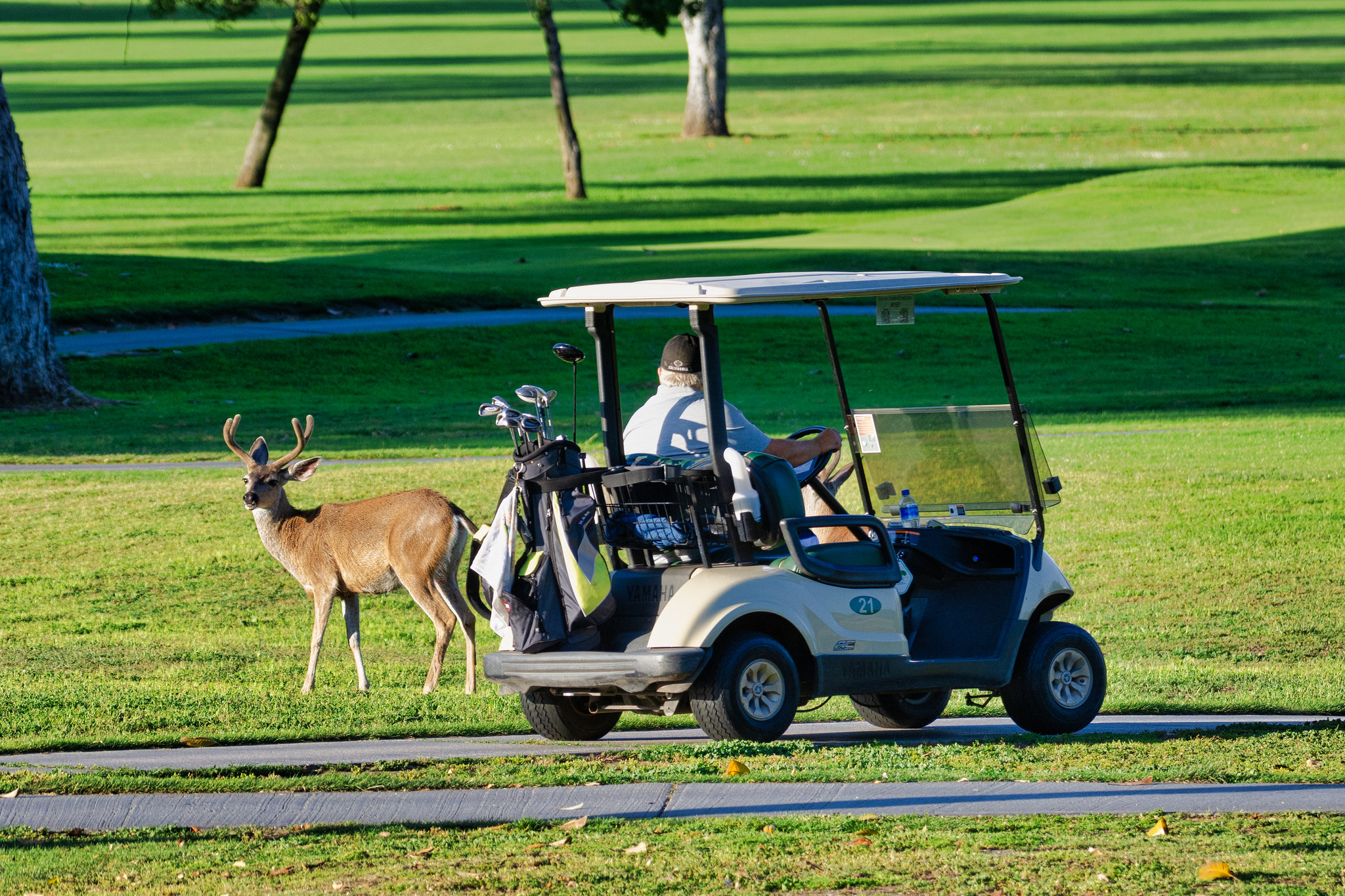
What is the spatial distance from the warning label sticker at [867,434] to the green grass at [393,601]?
1.57 meters

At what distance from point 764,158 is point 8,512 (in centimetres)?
4214

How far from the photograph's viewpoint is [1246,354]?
1026 inches

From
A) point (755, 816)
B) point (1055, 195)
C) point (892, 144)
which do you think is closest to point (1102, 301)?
point (1055, 195)

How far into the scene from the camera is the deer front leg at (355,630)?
10.0 metres

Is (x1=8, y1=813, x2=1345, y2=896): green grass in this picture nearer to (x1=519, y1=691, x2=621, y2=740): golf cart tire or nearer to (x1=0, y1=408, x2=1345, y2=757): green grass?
(x1=519, y1=691, x2=621, y2=740): golf cart tire

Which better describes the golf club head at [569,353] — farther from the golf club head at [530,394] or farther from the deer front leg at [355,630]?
the deer front leg at [355,630]

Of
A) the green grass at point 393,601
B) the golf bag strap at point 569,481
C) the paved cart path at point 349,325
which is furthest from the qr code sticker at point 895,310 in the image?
the paved cart path at point 349,325

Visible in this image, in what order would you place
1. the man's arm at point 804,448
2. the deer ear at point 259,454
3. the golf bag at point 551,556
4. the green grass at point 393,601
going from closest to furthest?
the golf bag at point 551,556
the man's arm at point 804,448
the green grass at point 393,601
the deer ear at point 259,454

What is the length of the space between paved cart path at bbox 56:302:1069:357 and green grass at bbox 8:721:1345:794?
18350mm

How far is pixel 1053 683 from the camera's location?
338 inches

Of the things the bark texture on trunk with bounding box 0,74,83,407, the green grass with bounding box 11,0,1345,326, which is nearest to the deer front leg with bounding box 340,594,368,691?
the bark texture on trunk with bounding box 0,74,83,407

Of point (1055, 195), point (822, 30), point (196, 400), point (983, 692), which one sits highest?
point (822, 30)

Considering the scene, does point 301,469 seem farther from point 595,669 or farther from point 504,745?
point 595,669

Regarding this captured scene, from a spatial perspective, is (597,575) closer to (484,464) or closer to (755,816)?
(755,816)
